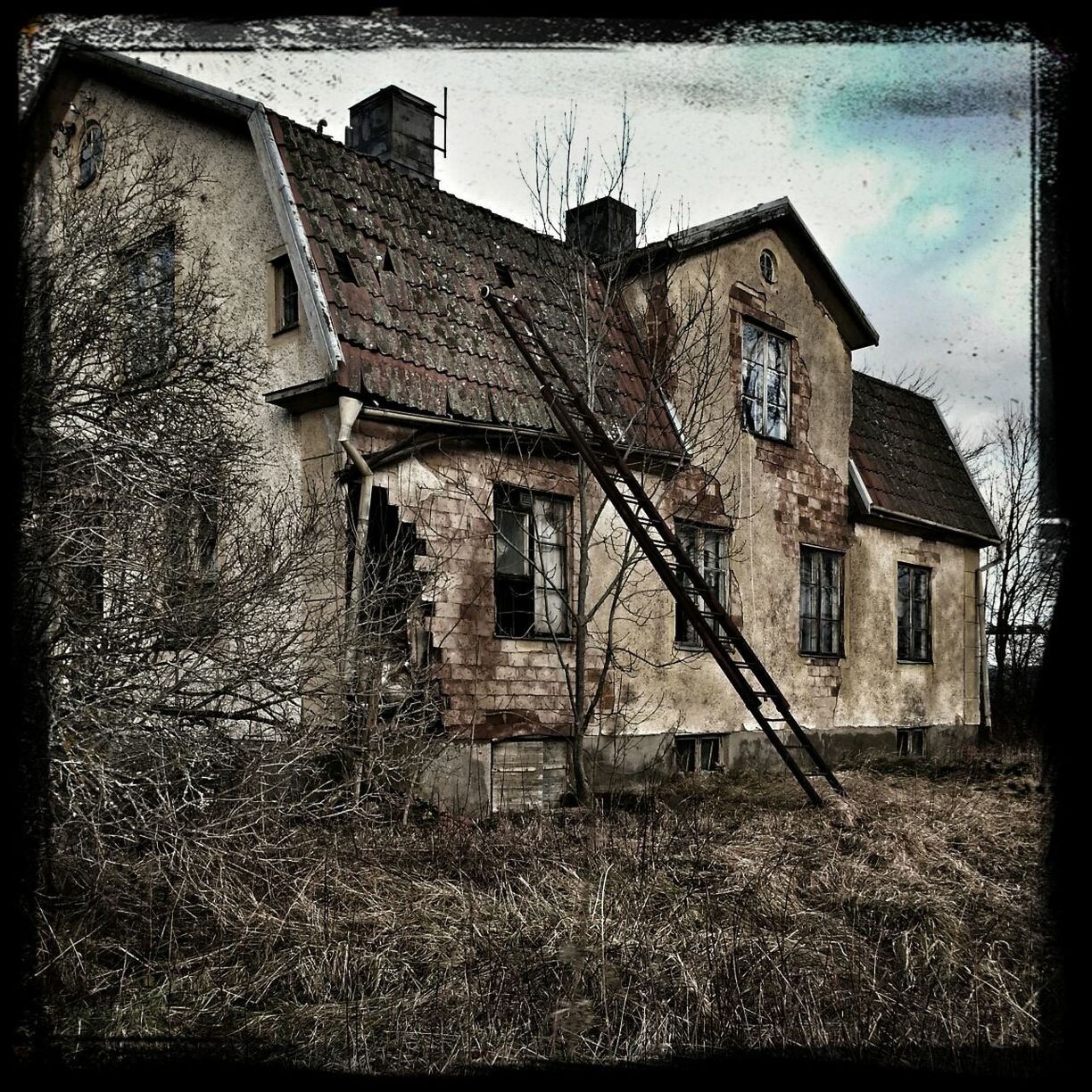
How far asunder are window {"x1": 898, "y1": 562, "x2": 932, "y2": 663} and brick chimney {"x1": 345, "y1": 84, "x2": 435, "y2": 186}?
911cm

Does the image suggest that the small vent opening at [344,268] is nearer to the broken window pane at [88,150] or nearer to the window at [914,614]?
the broken window pane at [88,150]

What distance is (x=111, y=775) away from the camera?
560 cm

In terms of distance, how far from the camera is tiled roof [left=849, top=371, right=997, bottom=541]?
16203mm

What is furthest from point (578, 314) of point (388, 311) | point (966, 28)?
point (966, 28)

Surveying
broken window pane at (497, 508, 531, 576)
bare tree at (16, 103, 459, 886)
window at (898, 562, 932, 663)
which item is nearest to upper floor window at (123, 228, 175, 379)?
bare tree at (16, 103, 459, 886)

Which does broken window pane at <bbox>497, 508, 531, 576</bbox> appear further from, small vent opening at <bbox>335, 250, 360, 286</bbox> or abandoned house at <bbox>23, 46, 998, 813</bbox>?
small vent opening at <bbox>335, 250, 360, 286</bbox>

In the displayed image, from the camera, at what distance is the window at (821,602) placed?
569 inches

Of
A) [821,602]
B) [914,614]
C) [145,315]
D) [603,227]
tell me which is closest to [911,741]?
[914,614]

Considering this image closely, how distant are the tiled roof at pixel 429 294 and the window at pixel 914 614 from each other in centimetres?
620

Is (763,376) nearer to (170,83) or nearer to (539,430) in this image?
(539,430)

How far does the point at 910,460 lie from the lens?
1748 centimetres

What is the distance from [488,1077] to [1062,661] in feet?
4.72

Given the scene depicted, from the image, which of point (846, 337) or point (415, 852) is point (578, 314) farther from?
point (415, 852)

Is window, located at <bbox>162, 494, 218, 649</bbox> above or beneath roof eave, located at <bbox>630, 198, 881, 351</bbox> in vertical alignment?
beneath
